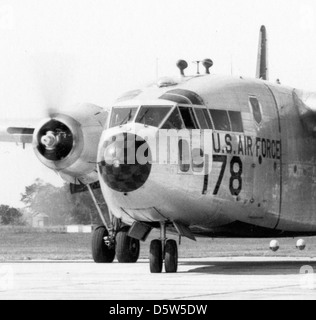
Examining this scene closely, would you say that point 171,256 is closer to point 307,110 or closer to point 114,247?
point 307,110

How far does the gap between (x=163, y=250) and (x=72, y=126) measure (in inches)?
209

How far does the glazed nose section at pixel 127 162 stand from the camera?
18672 mm

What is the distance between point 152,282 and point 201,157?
3.35 metres

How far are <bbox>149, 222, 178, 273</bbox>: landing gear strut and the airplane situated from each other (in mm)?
21

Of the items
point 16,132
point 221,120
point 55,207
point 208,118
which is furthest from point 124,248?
point 55,207

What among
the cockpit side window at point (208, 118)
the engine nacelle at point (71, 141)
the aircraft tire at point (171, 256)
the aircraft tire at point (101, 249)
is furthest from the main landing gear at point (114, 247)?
the cockpit side window at point (208, 118)

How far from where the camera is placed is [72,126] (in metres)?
23.8

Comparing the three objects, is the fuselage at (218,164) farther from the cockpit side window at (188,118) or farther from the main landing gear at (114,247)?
the main landing gear at (114,247)

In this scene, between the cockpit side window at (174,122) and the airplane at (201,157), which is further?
the cockpit side window at (174,122)

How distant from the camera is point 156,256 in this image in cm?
1992

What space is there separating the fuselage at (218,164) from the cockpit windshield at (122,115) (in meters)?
0.03
